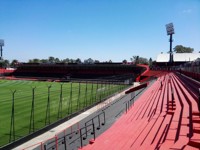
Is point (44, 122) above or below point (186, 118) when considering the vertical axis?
below

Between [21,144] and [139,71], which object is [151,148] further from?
[139,71]

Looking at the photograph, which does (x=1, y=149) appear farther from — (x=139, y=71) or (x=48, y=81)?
(x=139, y=71)

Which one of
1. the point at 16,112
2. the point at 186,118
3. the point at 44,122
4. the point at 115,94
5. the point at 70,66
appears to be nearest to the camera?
the point at 186,118

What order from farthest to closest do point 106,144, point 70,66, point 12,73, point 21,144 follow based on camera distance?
point 12,73, point 70,66, point 21,144, point 106,144

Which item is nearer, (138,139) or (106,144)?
(138,139)

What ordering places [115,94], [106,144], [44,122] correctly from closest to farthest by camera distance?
1. [106,144]
2. [44,122]
3. [115,94]

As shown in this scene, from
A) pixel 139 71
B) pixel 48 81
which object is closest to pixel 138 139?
pixel 48 81

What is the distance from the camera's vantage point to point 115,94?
4169 cm

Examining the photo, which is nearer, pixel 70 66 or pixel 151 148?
pixel 151 148

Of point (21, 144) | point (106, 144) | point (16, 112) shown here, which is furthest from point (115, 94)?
point (106, 144)

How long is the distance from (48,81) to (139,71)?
25.1 m

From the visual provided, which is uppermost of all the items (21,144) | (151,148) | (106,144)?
(151,148)

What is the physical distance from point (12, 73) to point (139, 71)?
44.7 m

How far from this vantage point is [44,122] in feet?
76.6
